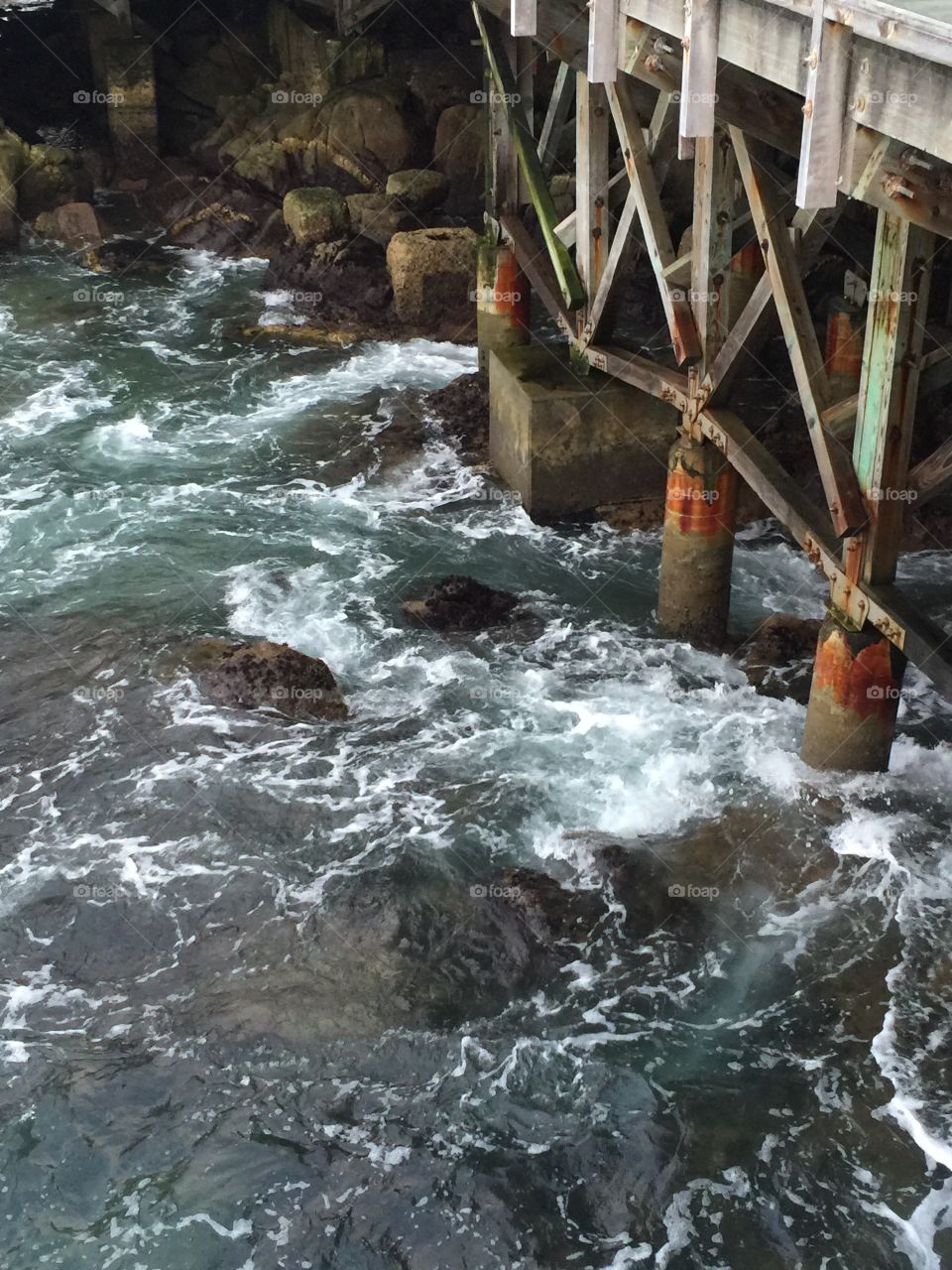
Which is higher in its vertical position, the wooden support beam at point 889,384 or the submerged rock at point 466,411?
the wooden support beam at point 889,384

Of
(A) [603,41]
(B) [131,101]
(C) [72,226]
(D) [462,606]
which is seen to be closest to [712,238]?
(A) [603,41]

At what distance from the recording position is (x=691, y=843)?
756 centimetres

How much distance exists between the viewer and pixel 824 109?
4.86m

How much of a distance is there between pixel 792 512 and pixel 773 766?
A: 1.53 m

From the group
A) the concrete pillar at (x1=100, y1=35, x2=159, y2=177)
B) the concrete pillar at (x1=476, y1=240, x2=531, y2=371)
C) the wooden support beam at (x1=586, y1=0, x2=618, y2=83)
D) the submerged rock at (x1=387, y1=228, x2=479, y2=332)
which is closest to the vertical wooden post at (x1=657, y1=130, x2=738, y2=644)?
the wooden support beam at (x1=586, y1=0, x2=618, y2=83)

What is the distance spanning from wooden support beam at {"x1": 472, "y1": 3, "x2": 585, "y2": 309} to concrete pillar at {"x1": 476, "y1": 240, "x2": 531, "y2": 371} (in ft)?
3.77

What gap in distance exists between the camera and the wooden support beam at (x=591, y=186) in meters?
9.41

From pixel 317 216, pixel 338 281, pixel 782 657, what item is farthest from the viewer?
pixel 317 216

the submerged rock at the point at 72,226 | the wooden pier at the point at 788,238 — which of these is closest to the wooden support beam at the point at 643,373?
the wooden pier at the point at 788,238

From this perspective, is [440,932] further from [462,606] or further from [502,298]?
[502,298]

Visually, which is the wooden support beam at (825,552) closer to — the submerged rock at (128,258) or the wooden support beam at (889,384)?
the wooden support beam at (889,384)

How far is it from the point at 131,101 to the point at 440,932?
57.3 ft

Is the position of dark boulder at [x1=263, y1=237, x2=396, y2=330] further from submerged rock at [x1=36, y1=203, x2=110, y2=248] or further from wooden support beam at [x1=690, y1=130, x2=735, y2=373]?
wooden support beam at [x1=690, y1=130, x2=735, y2=373]

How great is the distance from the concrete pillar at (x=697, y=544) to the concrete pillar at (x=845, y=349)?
226cm
